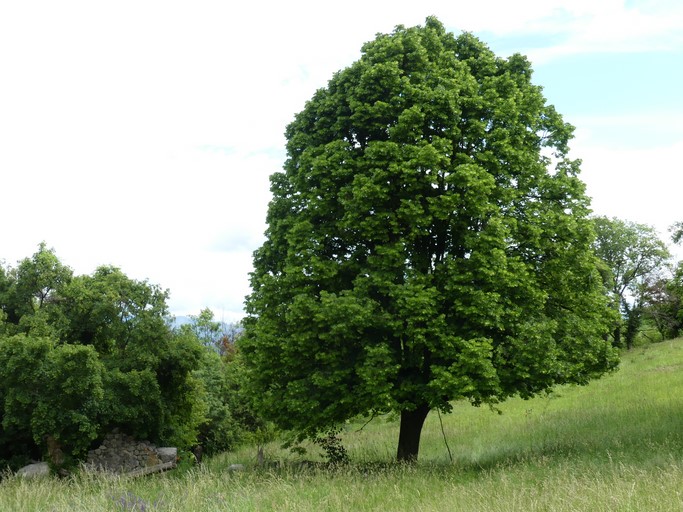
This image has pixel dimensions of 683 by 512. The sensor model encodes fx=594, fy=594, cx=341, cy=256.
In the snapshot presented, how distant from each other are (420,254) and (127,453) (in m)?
19.7

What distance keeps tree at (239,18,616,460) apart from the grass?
2312 millimetres

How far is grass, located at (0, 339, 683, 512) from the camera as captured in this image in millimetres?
10102

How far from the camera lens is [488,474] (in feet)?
49.5

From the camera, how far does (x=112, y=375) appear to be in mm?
26984

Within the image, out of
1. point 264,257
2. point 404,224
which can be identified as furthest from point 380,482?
point 264,257

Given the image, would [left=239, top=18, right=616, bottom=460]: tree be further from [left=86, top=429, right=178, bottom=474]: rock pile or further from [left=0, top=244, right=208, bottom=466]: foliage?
[left=86, top=429, right=178, bottom=474]: rock pile

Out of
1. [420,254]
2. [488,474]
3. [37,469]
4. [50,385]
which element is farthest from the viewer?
[37,469]

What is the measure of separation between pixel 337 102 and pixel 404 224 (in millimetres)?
4656

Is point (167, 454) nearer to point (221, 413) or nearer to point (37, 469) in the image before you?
point (37, 469)

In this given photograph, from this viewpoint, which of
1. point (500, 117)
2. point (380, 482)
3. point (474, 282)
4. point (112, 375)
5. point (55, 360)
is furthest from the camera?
point (112, 375)

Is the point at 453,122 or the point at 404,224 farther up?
the point at 453,122

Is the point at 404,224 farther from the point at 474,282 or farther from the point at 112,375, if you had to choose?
the point at 112,375

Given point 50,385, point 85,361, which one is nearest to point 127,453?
point 50,385

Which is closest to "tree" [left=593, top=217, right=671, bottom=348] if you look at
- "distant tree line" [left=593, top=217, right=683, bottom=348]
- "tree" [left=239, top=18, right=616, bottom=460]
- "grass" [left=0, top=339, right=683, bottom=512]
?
"distant tree line" [left=593, top=217, right=683, bottom=348]
